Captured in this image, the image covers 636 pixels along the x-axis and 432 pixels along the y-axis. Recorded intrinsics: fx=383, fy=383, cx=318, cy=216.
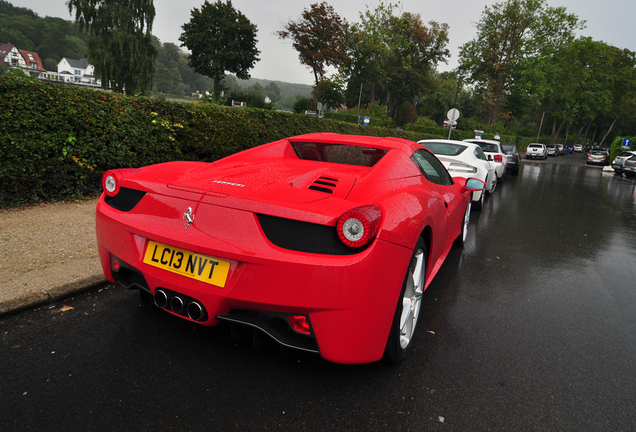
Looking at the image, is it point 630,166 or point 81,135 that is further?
point 630,166

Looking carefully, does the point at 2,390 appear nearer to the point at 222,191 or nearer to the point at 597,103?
the point at 222,191

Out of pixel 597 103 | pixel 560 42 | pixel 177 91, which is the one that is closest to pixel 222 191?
pixel 560 42

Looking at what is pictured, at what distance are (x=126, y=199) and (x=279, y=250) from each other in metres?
1.13

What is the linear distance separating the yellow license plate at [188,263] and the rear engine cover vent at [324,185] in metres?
0.67

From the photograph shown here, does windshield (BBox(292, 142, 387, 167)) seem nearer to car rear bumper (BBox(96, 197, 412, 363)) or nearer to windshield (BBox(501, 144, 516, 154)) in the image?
car rear bumper (BBox(96, 197, 412, 363))

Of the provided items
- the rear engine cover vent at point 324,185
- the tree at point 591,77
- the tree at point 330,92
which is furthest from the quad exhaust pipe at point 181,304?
the tree at point 591,77

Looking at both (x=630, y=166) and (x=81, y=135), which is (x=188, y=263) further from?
(x=630, y=166)

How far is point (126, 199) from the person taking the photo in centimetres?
232

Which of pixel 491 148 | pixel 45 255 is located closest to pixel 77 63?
pixel 491 148

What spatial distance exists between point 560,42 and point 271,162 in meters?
57.9

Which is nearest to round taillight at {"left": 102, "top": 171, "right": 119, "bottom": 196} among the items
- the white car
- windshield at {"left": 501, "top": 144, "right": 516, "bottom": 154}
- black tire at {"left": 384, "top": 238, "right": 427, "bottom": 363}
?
black tire at {"left": 384, "top": 238, "right": 427, "bottom": 363}

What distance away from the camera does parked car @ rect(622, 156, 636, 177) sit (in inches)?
875

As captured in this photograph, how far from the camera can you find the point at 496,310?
3389mm

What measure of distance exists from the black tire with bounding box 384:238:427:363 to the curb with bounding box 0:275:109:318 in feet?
8.25
